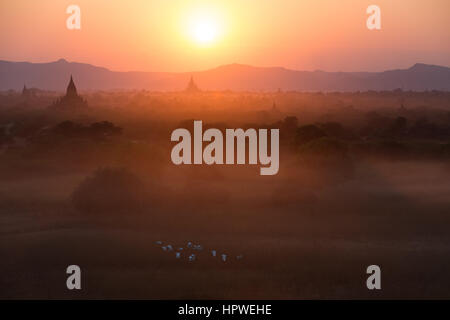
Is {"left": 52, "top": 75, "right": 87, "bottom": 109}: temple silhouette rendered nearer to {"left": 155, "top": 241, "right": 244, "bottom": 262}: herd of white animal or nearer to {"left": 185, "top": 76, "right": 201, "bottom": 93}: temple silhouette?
{"left": 185, "top": 76, "right": 201, "bottom": 93}: temple silhouette

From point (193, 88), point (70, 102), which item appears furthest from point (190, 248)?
point (193, 88)

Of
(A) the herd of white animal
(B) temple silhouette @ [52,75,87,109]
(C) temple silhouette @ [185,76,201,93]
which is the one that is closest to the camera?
(A) the herd of white animal

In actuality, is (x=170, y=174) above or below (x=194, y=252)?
above

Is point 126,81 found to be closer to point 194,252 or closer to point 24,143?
point 24,143

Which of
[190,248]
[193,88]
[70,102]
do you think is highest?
[193,88]

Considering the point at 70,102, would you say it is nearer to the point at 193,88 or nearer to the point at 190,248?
the point at 193,88

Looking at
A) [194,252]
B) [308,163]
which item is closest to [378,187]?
[308,163]

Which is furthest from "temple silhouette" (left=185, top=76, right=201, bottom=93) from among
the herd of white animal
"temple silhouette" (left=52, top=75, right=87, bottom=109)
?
the herd of white animal

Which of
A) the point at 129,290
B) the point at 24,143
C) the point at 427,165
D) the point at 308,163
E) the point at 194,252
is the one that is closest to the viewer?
the point at 129,290

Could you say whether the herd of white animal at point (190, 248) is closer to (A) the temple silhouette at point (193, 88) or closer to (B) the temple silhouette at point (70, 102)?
(B) the temple silhouette at point (70, 102)

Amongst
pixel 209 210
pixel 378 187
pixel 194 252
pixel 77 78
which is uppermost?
pixel 77 78

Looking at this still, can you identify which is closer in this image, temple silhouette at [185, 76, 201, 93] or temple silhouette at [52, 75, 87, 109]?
temple silhouette at [52, 75, 87, 109]
